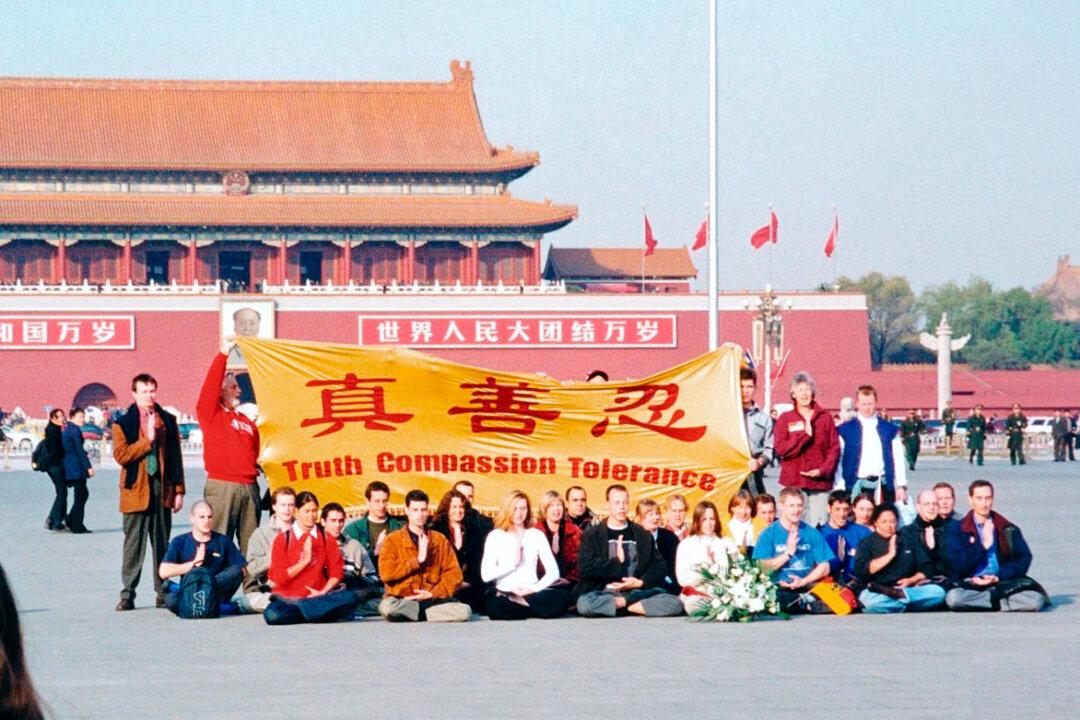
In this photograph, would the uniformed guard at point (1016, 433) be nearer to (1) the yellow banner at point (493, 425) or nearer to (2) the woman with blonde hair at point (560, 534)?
(1) the yellow banner at point (493, 425)

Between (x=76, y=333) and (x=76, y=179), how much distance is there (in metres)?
4.54

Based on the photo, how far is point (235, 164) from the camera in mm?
40688

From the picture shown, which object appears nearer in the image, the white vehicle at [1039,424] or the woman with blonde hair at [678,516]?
the woman with blonde hair at [678,516]

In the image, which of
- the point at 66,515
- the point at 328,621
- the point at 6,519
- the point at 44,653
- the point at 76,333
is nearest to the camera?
the point at 44,653

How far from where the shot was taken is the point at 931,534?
8.27 m

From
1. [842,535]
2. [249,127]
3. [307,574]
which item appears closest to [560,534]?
[307,574]

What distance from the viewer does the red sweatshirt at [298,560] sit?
7875 mm

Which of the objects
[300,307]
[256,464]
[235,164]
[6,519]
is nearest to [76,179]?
[235,164]

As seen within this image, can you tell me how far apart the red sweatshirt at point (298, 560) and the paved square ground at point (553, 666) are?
0.27m

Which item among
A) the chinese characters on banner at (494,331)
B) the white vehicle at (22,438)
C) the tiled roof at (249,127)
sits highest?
the tiled roof at (249,127)

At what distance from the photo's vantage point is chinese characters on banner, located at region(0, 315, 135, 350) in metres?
37.6

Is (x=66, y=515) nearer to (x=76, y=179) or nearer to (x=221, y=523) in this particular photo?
(x=221, y=523)

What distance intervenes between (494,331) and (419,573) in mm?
30722

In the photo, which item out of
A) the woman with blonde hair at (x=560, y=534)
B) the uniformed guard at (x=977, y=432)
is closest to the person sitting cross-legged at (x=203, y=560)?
the woman with blonde hair at (x=560, y=534)
